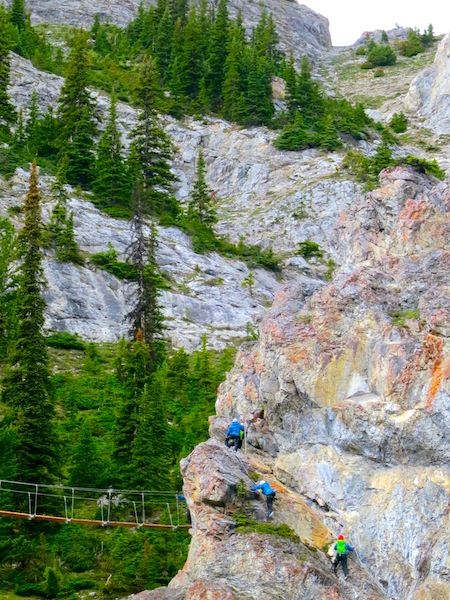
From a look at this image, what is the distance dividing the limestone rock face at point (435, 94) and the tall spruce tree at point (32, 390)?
51687mm

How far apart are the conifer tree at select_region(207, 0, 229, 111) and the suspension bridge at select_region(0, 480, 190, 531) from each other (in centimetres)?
5895

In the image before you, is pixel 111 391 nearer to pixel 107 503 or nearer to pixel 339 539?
pixel 107 503

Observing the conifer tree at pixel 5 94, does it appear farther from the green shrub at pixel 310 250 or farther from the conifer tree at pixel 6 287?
the green shrub at pixel 310 250

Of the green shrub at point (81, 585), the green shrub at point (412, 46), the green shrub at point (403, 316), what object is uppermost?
the green shrub at point (412, 46)

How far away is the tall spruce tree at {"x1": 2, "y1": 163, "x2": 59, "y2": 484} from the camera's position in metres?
36.1

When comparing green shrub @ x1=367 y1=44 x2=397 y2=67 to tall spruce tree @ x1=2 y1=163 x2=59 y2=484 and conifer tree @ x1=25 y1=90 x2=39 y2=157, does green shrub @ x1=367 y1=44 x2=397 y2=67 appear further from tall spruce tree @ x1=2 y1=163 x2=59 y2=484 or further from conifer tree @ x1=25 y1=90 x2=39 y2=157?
tall spruce tree @ x1=2 y1=163 x2=59 y2=484

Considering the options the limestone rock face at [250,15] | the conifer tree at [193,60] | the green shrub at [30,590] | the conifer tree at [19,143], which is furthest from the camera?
the limestone rock face at [250,15]

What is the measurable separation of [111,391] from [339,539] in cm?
2331

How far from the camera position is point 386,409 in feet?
87.5

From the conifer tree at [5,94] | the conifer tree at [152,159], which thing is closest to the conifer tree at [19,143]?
the conifer tree at [5,94]

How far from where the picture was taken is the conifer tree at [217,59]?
90.3 metres

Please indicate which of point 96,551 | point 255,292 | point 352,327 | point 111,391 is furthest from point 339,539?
point 255,292

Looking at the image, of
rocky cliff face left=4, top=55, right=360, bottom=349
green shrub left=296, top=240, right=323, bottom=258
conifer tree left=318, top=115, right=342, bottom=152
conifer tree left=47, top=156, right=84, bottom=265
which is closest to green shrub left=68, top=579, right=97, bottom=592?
rocky cliff face left=4, top=55, right=360, bottom=349

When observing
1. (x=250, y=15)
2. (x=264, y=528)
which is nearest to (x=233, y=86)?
(x=250, y=15)
